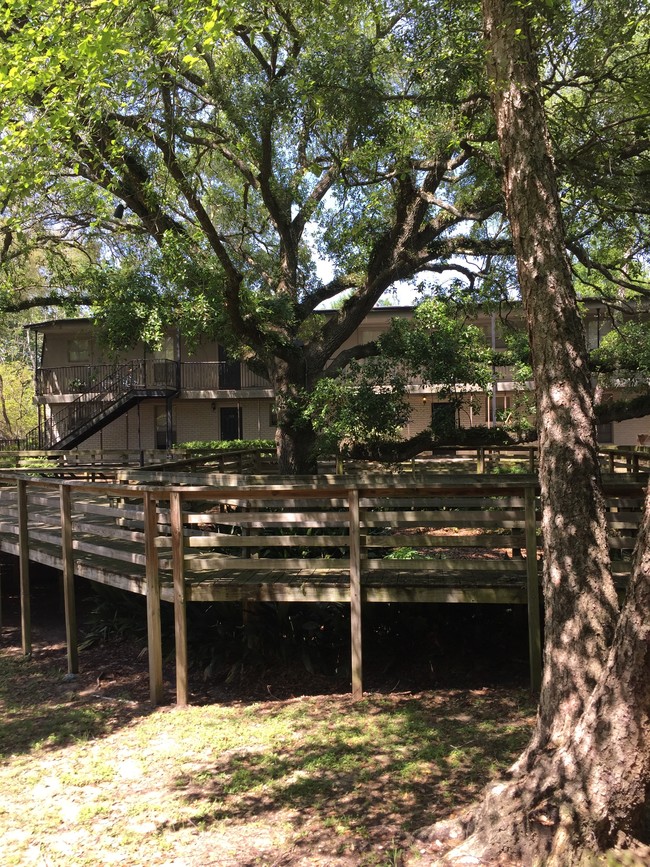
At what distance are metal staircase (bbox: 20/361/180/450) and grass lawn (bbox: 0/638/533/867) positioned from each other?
20595 millimetres

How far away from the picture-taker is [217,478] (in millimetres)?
8336

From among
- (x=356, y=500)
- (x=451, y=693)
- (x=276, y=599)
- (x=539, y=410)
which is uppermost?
(x=539, y=410)

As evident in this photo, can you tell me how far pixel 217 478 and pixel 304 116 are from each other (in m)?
5.85

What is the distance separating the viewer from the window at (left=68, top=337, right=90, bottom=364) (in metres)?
29.7

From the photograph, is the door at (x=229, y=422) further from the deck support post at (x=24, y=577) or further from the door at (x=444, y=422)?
the deck support post at (x=24, y=577)

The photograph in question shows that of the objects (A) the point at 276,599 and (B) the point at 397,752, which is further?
(A) the point at 276,599

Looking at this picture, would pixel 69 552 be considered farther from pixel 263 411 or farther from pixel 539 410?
pixel 263 411

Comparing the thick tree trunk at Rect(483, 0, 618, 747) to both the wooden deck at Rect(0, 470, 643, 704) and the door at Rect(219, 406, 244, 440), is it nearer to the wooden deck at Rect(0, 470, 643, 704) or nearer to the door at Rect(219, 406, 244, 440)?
the wooden deck at Rect(0, 470, 643, 704)

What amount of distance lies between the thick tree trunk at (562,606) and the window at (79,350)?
27318 millimetres

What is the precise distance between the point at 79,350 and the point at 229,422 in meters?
7.09

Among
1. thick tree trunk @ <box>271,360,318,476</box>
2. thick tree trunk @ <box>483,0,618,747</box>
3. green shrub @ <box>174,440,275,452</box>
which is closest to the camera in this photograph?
thick tree trunk @ <box>483,0,618,747</box>

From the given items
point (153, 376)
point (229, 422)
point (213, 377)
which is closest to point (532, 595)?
point (153, 376)

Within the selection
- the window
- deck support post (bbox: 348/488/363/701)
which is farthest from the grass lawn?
the window

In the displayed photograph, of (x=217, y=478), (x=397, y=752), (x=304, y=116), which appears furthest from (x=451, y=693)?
(x=304, y=116)
